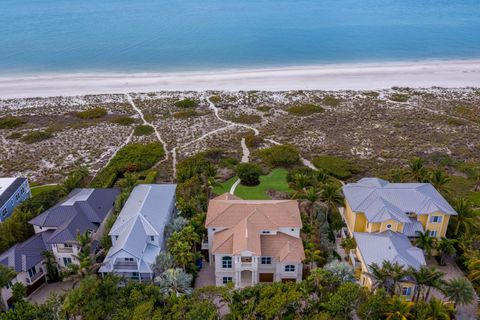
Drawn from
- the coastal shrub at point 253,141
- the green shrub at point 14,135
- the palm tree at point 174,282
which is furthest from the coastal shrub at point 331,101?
the palm tree at point 174,282

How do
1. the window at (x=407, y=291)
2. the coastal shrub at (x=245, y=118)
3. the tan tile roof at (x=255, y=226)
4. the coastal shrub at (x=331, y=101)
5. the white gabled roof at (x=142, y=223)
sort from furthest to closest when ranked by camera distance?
the coastal shrub at (x=331, y=101) → the coastal shrub at (x=245, y=118) → the tan tile roof at (x=255, y=226) → the white gabled roof at (x=142, y=223) → the window at (x=407, y=291)

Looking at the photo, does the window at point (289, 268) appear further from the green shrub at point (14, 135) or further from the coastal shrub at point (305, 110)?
the green shrub at point (14, 135)

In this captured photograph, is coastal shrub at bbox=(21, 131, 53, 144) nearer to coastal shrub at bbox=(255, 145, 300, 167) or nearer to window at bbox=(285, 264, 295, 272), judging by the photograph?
coastal shrub at bbox=(255, 145, 300, 167)

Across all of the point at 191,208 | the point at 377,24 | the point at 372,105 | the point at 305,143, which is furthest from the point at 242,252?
the point at 377,24

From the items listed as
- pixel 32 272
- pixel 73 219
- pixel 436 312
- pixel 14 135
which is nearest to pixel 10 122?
pixel 14 135

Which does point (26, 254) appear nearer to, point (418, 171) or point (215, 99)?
point (418, 171)

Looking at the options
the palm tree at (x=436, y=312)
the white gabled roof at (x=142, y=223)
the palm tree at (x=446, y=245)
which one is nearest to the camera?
the palm tree at (x=436, y=312)

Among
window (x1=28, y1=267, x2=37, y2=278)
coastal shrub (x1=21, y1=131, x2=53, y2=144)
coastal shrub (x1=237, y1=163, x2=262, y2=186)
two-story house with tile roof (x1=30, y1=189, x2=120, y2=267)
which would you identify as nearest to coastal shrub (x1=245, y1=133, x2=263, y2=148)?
coastal shrub (x1=237, y1=163, x2=262, y2=186)
